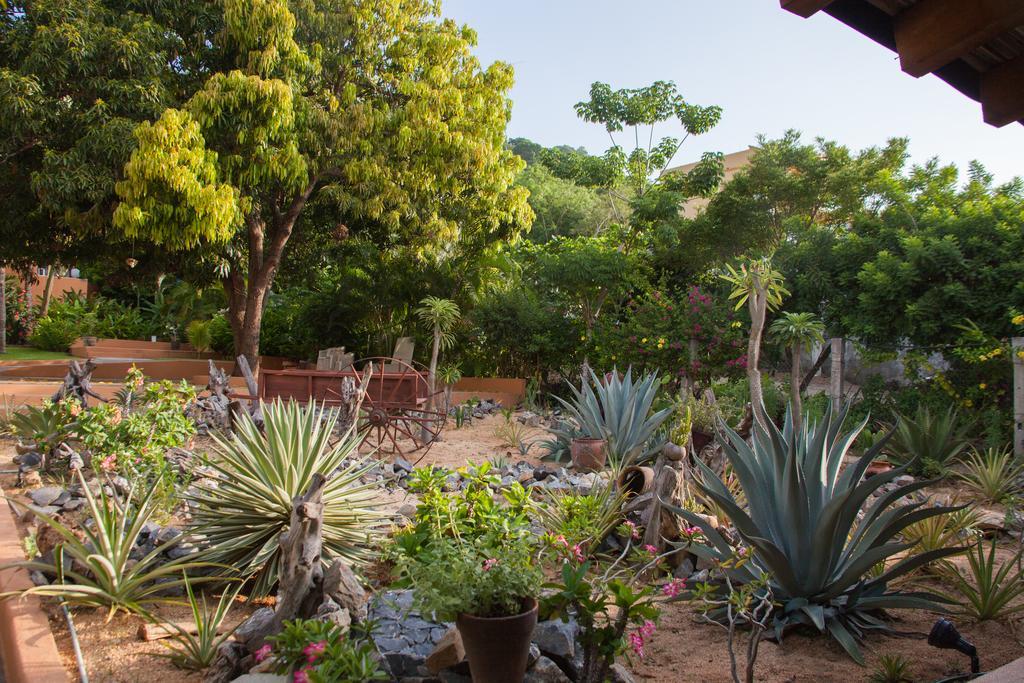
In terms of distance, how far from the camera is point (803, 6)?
1.91 meters

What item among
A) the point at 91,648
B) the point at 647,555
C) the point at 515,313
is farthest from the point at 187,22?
the point at 647,555

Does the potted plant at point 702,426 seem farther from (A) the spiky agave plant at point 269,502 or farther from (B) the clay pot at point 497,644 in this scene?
(B) the clay pot at point 497,644

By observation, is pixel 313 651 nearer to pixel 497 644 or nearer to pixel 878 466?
pixel 497 644

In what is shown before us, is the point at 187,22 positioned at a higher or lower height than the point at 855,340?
higher

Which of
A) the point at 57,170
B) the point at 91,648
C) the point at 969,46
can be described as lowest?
the point at 91,648

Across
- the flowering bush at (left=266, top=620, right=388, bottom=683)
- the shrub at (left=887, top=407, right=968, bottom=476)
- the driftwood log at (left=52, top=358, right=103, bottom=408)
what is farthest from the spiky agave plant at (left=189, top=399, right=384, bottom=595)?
the shrub at (left=887, top=407, right=968, bottom=476)

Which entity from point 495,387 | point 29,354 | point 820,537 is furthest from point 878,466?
point 29,354

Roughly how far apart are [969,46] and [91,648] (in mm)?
3673

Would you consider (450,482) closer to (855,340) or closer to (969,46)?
(969,46)

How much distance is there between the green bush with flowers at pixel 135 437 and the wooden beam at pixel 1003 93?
4621 millimetres

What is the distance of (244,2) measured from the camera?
10008 mm

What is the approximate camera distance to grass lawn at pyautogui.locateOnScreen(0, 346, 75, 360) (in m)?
15.9

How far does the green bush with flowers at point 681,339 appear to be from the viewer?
10.5 m

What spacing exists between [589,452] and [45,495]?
4054 millimetres
